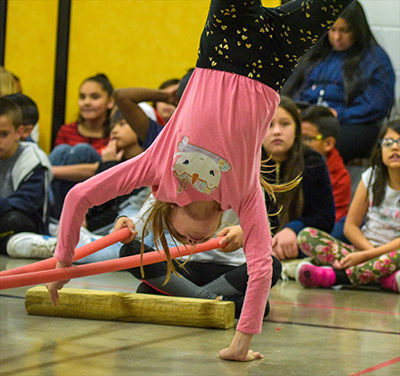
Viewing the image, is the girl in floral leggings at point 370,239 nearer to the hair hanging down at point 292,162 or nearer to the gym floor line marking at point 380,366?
the hair hanging down at point 292,162

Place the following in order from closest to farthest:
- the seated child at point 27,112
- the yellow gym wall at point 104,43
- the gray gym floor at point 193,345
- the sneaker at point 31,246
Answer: the gray gym floor at point 193,345
the sneaker at point 31,246
the seated child at point 27,112
the yellow gym wall at point 104,43

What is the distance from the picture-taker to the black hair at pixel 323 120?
124 inches

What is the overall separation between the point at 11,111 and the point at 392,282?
5.90ft

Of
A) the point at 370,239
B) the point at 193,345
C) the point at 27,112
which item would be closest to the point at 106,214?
the point at 27,112

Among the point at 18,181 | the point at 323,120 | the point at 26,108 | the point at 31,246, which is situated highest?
the point at 323,120

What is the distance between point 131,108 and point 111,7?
2.16 m

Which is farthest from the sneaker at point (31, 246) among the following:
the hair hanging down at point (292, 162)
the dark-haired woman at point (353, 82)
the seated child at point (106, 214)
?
the dark-haired woman at point (353, 82)

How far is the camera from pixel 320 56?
3.66 metres

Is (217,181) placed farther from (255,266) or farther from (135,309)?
(135,309)

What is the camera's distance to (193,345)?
1.50 m

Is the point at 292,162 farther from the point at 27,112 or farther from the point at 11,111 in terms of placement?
the point at 27,112

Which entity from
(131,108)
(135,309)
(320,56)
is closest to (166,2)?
(320,56)

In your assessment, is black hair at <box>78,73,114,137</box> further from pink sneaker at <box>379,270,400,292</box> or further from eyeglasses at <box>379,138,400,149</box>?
pink sneaker at <box>379,270,400,292</box>

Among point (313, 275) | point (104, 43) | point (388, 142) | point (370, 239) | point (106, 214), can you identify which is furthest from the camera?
point (104, 43)
